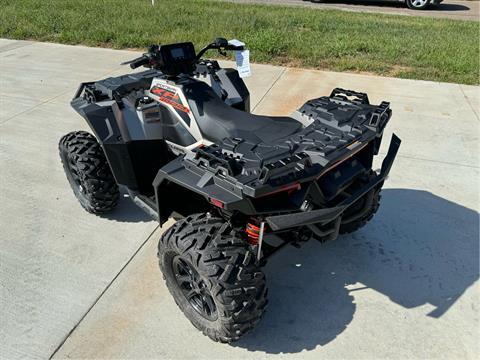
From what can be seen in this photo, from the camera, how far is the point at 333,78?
7.23 metres

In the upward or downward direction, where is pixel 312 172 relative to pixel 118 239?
upward

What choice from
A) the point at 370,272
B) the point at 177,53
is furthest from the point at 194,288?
the point at 177,53

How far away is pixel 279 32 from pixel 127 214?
6.83 meters

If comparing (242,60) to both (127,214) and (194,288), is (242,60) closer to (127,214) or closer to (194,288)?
(127,214)

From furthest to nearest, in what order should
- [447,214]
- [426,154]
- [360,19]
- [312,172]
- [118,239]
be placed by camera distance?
[360,19], [426,154], [447,214], [118,239], [312,172]

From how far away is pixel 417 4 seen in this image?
14836mm

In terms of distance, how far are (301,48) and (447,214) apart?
5.45 m

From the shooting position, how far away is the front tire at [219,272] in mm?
2238

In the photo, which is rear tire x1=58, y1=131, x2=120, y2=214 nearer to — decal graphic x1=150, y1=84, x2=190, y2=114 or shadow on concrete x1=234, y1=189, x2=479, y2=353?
decal graphic x1=150, y1=84, x2=190, y2=114

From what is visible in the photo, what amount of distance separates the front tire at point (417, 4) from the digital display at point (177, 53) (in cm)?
1398

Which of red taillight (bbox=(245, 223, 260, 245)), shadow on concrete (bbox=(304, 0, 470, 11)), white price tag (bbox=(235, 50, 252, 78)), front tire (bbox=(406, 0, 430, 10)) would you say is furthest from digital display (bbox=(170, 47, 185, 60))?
front tire (bbox=(406, 0, 430, 10))

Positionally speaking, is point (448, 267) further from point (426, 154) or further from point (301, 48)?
point (301, 48)

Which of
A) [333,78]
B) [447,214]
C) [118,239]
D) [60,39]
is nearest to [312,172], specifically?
[118,239]

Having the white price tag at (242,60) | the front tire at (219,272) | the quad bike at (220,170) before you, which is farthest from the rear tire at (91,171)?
the white price tag at (242,60)
